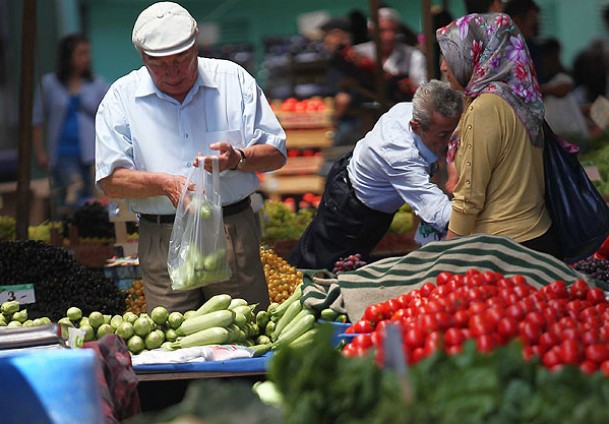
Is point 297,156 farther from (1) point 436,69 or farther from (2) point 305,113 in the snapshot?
(1) point 436,69

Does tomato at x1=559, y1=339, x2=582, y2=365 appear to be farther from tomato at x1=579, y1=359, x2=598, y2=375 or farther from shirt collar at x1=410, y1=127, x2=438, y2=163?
shirt collar at x1=410, y1=127, x2=438, y2=163

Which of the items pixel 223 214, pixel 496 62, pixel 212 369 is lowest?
pixel 212 369

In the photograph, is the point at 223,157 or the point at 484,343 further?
the point at 223,157

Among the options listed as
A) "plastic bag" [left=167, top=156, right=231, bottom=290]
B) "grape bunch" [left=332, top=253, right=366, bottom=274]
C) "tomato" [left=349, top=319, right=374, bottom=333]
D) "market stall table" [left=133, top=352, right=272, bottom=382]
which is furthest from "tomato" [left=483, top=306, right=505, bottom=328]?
"grape bunch" [left=332, top=253, right=366, bottom=274]

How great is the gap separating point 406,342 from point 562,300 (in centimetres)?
64

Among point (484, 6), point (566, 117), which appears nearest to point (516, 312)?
point (484, 6)

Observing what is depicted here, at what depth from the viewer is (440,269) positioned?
3943 millimetres

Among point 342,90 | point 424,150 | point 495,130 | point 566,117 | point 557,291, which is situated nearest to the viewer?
point 557,291

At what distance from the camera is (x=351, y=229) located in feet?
19.4

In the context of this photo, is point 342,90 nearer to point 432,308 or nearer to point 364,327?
point 364,327

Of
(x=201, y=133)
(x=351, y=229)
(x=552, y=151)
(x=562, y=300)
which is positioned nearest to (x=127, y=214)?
(x=351, y=229)

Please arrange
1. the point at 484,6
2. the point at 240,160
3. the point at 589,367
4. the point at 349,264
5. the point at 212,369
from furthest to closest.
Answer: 1. the point at 484,6
2. the point at 349,264
3. the point at 240,160
4. the point at 212,369
5. the point at 589,367

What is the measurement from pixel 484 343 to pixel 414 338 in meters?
0.19

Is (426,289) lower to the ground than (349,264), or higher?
higher
